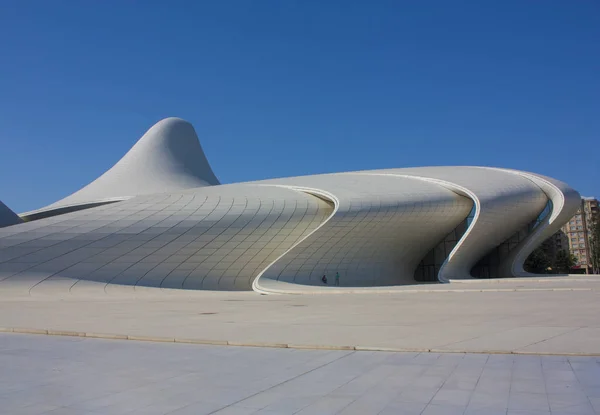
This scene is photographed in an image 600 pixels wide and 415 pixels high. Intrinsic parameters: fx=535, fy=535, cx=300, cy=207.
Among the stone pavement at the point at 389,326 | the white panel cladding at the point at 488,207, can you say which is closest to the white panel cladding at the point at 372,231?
the white panel cladding at the point at 488,207

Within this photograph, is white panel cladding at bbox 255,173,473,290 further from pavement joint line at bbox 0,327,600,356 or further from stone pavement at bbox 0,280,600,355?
pavement joint line at bbox 0,327,600,356

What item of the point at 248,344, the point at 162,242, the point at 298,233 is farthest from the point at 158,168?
the point at 248,344

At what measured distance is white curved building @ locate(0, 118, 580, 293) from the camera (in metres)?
23.1

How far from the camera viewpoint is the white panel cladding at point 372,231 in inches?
1011

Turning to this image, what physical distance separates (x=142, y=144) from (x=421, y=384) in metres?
42.9

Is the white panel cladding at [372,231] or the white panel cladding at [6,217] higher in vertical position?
the white panel cladding at [6,217]

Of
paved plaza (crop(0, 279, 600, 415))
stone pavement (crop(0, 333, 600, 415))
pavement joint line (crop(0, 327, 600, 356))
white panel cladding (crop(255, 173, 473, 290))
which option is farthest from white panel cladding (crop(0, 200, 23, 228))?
stone pavement (crop(0, 333, 600, 415))

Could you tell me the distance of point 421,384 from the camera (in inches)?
185

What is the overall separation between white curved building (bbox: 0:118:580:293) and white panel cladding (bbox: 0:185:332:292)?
5 cm

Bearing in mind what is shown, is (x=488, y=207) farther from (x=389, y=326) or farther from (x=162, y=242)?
(x=389, y=326)

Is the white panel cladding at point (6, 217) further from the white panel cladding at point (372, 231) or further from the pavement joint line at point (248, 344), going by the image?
the pavement joint line at point (248, 344)

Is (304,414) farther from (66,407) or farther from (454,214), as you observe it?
(454,214)

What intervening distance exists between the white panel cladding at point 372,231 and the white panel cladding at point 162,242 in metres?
1.46

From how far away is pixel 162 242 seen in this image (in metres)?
24.2
